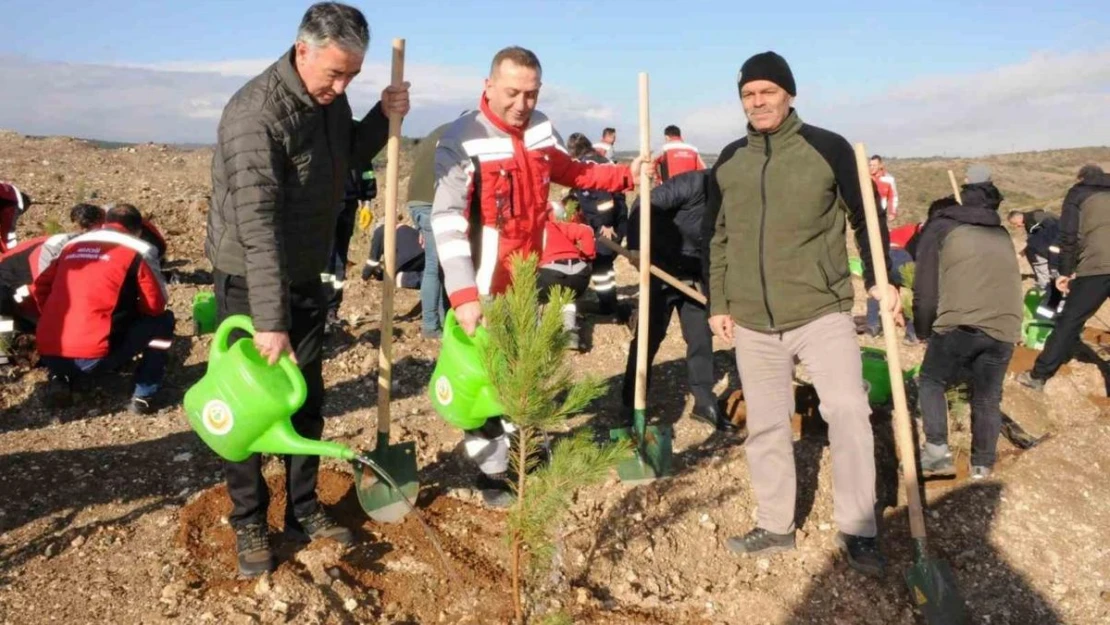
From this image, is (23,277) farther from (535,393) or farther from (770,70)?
(770,70)

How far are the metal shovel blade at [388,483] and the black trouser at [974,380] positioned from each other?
2.68 meters

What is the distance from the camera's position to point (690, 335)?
4910 millimetres

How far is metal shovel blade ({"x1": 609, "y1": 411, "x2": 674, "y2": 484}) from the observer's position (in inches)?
152

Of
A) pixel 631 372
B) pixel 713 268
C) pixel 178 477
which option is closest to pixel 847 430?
pixel 713 268

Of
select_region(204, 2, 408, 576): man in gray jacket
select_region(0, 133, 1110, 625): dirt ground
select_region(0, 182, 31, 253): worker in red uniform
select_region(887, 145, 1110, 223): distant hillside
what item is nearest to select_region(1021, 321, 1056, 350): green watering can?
select_region(0, 133, 1110, 625): dirt ground

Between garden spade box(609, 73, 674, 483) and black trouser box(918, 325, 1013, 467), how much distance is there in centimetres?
147

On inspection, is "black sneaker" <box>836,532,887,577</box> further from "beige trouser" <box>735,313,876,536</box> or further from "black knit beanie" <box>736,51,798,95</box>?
"black knit beanie" <box>736,51,798,95</box>

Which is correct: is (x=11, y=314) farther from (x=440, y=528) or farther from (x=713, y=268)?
(x=713, y=268)

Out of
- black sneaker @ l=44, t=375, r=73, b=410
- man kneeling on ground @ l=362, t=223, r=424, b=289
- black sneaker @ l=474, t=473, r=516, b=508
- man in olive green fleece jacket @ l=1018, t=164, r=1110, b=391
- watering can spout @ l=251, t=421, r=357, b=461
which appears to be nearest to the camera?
watering can spout @ l=251, t=421, r=357, b=461

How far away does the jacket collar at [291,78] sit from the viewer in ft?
8.71

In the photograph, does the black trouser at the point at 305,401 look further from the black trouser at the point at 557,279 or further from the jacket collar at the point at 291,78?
the black trouser at the point at 557,279

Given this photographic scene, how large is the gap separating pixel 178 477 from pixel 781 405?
2.92 meters

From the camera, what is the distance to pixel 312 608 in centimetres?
288

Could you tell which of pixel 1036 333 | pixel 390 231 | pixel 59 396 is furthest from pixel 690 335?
pixel 1036 333
